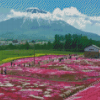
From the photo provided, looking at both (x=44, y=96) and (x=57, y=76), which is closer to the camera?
(x=44, y=96)

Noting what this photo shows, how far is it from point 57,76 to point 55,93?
45.1 feet

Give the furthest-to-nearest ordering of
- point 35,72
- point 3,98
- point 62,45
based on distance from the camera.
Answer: point 62,45
point 35,72
point 3,98

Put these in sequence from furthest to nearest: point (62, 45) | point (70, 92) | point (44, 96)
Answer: point (62, 45), point (70, 92), point (44, 96)

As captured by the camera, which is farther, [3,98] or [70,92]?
[70,92]

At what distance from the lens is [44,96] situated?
79.4ft

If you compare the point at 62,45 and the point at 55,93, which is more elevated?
the point at 62,45

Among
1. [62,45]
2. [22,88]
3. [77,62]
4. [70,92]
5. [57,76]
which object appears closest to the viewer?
[70,92]

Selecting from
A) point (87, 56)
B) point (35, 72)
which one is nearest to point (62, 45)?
point (87, 56)

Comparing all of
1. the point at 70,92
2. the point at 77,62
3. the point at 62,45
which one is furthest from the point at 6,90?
the point at 62,45

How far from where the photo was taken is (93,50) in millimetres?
82000

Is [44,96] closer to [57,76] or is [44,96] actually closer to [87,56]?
[57,76]

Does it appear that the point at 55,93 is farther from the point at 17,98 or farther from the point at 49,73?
the point at 49,73

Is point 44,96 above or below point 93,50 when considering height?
below

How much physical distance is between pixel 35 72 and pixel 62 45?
9234 centimetres
